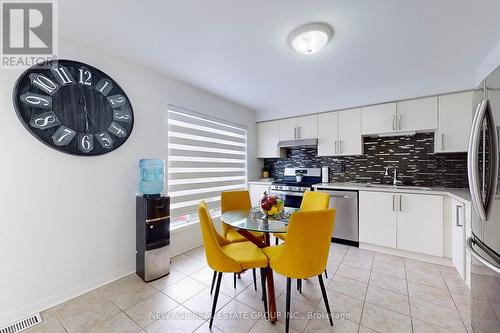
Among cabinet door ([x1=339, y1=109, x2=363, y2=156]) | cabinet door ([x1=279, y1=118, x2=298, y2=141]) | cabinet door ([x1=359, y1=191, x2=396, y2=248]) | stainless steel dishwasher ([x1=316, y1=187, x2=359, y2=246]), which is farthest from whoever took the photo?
cabinet door ([x1=279, y1=118, x2=298, y2=141])

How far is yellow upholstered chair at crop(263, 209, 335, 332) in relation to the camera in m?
1.38

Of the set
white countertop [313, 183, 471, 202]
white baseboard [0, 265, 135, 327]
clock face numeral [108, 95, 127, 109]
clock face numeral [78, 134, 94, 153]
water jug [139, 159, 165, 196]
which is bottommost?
white baseboard [0, 265, 135, 327]

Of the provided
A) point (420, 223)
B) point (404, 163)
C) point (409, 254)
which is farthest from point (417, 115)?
point (409, 254)

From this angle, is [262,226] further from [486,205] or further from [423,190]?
[423,190]

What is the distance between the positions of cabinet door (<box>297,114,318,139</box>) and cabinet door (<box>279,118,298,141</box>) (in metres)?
0.08

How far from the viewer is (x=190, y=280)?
222cm

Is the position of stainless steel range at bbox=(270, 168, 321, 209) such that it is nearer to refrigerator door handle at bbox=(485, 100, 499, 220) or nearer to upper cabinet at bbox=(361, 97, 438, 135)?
upper cabinet at bbox=(361, 97, 438, 135)

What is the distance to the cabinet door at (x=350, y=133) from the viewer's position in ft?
10.9

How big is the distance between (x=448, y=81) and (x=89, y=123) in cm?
435

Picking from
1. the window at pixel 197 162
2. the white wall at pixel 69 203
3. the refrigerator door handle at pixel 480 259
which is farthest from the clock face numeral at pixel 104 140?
the refrigerator door handle at pixel 480 259

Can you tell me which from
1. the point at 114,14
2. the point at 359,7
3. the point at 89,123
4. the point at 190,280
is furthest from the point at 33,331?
the point at 359,7

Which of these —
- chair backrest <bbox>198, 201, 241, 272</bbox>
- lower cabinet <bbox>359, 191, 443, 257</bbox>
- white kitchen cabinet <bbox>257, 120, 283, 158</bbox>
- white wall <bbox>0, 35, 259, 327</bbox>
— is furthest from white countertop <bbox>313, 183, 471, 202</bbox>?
white wall <bbox>0, 35, 259, 327</bbox>

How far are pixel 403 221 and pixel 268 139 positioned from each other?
269 centimetres

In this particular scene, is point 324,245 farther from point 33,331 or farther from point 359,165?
point 359,165
